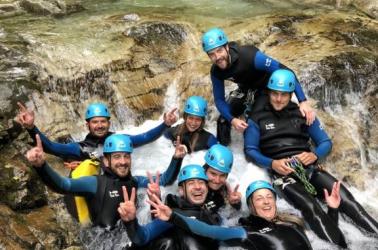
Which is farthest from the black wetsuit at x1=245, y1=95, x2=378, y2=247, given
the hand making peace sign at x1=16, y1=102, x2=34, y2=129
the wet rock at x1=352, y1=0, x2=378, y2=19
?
the wet rock at x1=352, y1=0, x2=378, y2=19

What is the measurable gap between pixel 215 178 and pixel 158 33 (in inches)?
191

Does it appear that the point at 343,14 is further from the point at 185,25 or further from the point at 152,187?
the point at 152,187

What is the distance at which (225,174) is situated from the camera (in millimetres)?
6863

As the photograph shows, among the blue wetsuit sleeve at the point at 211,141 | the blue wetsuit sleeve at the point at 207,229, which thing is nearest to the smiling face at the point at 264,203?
the blue wetsuit sleeve at the point at 207,229

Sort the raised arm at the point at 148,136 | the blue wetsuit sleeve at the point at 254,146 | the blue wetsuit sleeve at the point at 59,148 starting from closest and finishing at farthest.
Answer: 1. the blue wetsuit sleeve at the point at 59,148
2. the blue wetsuit sleeve at the point at 254,146
3. the raised arm at the point at 148,136

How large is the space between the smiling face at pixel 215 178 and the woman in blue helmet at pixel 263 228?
514mm

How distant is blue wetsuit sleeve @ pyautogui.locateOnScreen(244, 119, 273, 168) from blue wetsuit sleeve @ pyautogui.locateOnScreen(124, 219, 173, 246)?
2019mm

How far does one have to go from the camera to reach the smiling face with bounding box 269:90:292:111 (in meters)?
7.58

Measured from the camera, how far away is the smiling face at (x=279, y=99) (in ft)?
24.9

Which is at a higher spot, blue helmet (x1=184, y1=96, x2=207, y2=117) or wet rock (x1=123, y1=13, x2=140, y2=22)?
wet rock (x1=123, y1=13, x2=140, y2=22)

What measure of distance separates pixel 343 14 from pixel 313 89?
3.97m

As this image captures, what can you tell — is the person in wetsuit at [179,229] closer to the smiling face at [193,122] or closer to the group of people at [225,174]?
the group of people at [225,174]

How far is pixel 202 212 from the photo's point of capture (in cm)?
618

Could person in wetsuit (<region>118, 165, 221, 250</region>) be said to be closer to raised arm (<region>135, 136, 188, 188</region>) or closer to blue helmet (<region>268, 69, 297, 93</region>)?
raised arm (<region>135, 136, 188, 188</region>)
